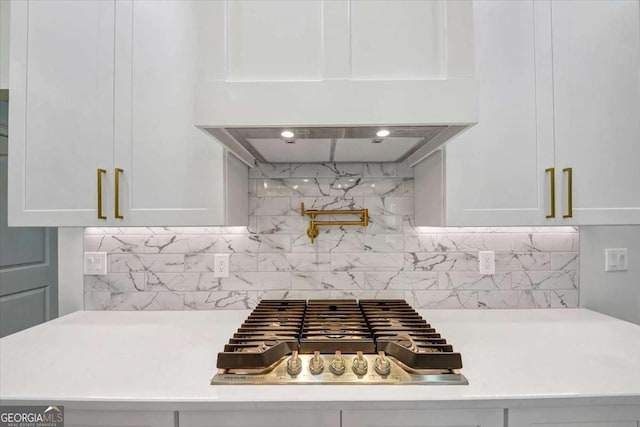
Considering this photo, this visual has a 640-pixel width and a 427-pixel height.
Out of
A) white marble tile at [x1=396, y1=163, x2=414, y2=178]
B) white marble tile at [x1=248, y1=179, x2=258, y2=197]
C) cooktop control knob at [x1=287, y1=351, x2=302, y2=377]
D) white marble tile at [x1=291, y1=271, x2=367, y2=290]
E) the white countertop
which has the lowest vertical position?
the white countertop

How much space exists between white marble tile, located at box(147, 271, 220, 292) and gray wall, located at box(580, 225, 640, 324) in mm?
1941

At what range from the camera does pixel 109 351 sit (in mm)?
1222

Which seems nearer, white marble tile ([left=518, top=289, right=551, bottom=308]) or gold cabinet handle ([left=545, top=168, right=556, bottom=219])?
gold cabinet handle ([left=545, top=168, right=556, bottom=219])

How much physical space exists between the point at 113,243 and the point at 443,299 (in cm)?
178

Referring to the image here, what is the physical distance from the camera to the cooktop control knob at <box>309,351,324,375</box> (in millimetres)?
1006

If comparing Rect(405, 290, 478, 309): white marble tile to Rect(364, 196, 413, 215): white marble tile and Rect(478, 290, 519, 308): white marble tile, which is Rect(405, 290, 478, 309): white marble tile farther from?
Rect(364, 196, 413, 215): white marble tile

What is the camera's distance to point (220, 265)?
179 centimetres

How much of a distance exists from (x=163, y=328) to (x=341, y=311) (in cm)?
80

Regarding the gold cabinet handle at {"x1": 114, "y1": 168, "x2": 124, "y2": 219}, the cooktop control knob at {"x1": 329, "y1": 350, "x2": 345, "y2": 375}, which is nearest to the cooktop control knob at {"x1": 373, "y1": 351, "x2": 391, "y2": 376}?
the cooktop control knob at {"x1": 329, "y1": 350, "x2": 345, "y2": 375}

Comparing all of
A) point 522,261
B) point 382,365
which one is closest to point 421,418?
point 382,365

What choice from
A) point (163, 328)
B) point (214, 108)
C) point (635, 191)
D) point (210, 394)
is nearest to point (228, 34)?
point (214, 108)

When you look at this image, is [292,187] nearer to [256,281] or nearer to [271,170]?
[271,170]

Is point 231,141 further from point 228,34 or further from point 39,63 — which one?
point 39,63

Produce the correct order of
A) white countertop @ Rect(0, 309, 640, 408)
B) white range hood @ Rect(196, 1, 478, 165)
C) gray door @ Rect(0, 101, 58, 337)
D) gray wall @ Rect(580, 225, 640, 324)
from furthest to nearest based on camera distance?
gray door @ Rect(0, 101, 58, 337), gray wall @ Rect(580, 225, 640, 324), white range hood @ Rect(196, 1, 478, 165), white countertop @ Rect(0, 309, 640, 408)
